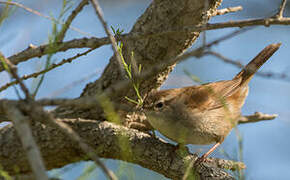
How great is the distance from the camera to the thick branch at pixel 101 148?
3.38m

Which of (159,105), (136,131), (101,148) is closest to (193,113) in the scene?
(159,105)

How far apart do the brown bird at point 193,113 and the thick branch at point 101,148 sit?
0.28m

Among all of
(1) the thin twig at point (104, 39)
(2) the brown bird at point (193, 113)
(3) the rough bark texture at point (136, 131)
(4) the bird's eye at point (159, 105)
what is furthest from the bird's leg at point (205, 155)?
(1) the thin twig at point (104, 39)

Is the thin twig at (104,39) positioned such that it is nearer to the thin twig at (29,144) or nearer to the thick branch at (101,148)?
the thin twig at (29,144)

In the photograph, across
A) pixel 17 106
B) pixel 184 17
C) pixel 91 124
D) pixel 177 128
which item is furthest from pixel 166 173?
pixel 17 106

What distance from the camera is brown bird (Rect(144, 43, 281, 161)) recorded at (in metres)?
3.79

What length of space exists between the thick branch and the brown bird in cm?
28

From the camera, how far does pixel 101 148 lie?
3506 mm

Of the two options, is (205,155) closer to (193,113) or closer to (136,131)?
(193,113)

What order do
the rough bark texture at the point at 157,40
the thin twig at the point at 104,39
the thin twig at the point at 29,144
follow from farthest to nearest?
the rough bark texture at the point at 157,40
the thin twig at the point at 104,39
the thin twig at the point at 29,144

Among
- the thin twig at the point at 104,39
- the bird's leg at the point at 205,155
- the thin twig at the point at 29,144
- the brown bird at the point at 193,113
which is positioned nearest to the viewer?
the thin twig at the point at 29,144

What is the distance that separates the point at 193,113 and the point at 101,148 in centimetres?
119

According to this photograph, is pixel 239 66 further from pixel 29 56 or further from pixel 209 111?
pixel 209 111

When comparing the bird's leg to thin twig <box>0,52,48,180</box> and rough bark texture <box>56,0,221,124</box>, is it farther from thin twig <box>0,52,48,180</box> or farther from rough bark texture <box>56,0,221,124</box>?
thin twig <box>0,52,48,180</box>
